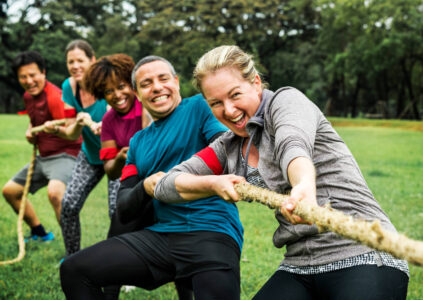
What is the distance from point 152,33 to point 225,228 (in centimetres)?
3280

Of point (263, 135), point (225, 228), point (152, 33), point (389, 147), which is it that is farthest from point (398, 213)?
point (152, 33)

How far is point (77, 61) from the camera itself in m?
5.31

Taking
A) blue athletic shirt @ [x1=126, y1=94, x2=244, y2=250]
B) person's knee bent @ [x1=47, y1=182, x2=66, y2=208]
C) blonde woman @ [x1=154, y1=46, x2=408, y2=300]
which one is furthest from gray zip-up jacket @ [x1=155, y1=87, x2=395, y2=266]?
person's knee bent @ [x1=47, y1=182, x2=66, y2=208]

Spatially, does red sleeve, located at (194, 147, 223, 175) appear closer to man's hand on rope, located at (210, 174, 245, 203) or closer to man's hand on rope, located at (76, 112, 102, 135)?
man's hand on rope, located at (210, 174, 245, 203)

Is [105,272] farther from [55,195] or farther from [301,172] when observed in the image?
[55,195]

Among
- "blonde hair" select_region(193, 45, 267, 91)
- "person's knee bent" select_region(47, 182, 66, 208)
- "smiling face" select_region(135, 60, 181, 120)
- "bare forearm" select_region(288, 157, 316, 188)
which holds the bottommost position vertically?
"person's knee bent" select_region(47, 182, 66, 208)

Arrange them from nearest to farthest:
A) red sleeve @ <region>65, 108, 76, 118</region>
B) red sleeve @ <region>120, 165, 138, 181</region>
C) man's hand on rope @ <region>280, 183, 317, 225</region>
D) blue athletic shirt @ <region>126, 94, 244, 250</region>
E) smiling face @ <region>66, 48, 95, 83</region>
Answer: man's hand on rope @ <region>280, 183, 317, 225</region>
blue athletic shirt @ <region>126, 94, 244, 250</region>
red sleeve @ <region>120, 165, 138, 181</region>
red sleeve @ <region>65, 108, 76, 118</region>
smiling face @ <region>66, 48, 95, 83</region>

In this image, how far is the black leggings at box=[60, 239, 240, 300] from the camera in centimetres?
264

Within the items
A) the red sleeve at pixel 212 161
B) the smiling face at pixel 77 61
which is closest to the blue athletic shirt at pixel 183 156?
the red sleeve at pixel 212 161

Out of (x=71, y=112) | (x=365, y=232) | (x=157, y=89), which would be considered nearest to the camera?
(x=365, y=232)

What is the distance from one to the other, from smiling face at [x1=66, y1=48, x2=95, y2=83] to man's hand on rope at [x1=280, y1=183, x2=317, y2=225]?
4.05 metres

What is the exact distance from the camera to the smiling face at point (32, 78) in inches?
215

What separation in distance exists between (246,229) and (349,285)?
4424 mm

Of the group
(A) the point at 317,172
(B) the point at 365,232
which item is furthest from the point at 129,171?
(B) the point at 365,232
